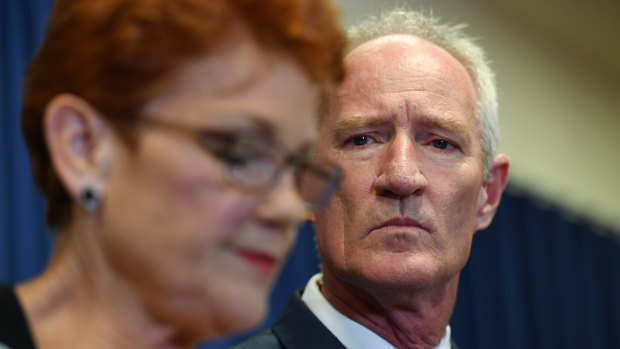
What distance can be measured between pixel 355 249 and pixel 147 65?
2.85ft

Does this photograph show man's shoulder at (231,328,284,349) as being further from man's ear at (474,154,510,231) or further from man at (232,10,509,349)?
man's ear at (474,154,510,231)

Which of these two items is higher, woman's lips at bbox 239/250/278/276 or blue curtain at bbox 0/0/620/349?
woman's lips at bbox 239/250/278/276

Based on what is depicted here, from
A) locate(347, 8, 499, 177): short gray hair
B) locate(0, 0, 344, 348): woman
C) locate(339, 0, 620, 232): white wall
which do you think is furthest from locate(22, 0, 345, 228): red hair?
locate(339, 0, 620, 232): white wall

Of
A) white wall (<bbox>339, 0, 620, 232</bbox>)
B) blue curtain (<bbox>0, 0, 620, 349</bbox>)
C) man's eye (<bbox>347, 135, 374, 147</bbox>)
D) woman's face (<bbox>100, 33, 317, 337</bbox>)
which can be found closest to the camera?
woman's face (<bbox>100, 33, 317, 337</bbox>)

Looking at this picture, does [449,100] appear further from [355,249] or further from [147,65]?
[147,65]

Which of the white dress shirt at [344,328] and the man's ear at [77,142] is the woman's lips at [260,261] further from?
the white dress shirt at [344,328]

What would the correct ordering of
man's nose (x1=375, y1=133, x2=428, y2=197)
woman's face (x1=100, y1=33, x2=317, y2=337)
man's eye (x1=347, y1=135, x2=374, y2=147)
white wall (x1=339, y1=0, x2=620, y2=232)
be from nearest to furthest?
woman's face (x1=100, y1=33, x2=317, y2=337)
man's nose (x1=375, y1=133, x2=428, y2=197)
man's eye (x1=347, y1=135, x2=374, y2=147)
white wall (x1=339, y1=0, x2=620, y2=232)

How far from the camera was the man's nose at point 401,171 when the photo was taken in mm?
1728

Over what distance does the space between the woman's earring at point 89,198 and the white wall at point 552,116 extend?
172 inches

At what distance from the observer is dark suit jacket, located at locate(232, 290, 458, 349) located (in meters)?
1.74

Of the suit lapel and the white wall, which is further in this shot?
the white wall

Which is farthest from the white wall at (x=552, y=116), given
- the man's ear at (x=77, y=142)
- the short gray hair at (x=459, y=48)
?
the man's ear at (x=77, y=142)

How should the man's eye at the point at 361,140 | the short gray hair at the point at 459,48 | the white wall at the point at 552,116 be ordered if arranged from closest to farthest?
the man's eye at the point at 361,140 → the short gray hair at the point at 459,48 → the white wall at the point at 552,116

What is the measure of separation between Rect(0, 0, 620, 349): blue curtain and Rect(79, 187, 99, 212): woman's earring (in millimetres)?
2196
